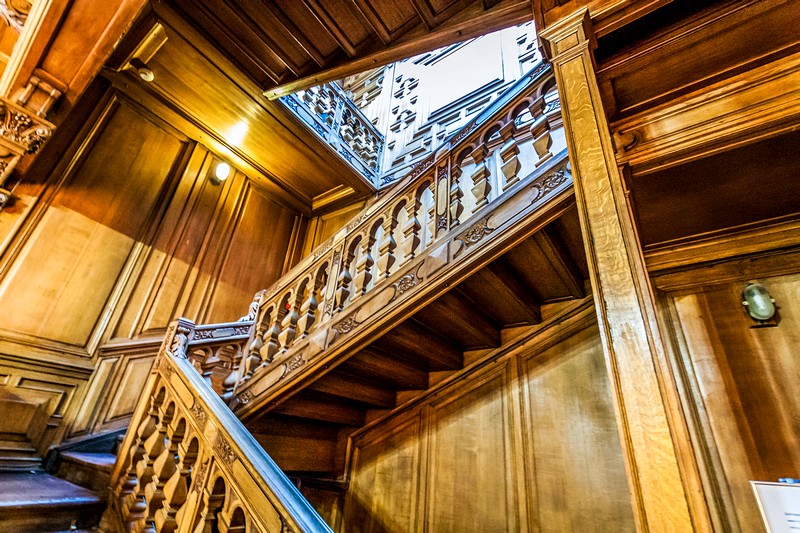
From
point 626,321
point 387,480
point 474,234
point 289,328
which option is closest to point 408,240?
point 474,234

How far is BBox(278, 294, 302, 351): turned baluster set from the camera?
8.05 ft

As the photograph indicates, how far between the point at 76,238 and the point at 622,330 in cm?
432

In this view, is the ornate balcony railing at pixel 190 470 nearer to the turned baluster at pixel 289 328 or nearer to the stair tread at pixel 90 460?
the stair tread at pixel 90 460

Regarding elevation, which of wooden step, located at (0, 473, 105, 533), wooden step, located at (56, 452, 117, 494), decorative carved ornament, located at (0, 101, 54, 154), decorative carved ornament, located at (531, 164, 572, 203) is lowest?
wooden step, located at (0, 473, 105, 533)

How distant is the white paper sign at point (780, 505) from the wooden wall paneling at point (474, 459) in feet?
4.64

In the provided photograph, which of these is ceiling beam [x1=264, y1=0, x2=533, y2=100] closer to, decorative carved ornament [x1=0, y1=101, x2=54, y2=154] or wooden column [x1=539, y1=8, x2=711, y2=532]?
wooden column [x1=539, y1=8, x2=711, y2=532]

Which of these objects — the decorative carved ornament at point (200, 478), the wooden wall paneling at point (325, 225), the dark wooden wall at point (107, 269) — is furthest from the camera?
the wooden wall paneling at point (325, 225)

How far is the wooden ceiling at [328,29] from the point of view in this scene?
2.35 metres

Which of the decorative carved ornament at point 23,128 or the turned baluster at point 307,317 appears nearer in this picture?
the turned baluster at point 307,317

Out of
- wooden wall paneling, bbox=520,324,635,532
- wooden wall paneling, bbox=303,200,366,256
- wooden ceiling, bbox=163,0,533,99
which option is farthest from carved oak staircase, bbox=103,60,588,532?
wooden wall paneling, bbox=303,200,366,256

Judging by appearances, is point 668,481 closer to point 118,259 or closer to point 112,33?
point 112,33

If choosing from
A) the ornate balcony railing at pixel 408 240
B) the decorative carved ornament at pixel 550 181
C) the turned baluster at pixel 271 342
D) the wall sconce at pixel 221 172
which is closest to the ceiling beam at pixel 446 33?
the ornate balcony railing at pixel 408 240

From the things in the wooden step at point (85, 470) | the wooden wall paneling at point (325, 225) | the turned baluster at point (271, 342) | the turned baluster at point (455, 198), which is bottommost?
the wooden step at point (85, 470)

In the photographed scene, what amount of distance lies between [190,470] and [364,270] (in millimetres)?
1392
